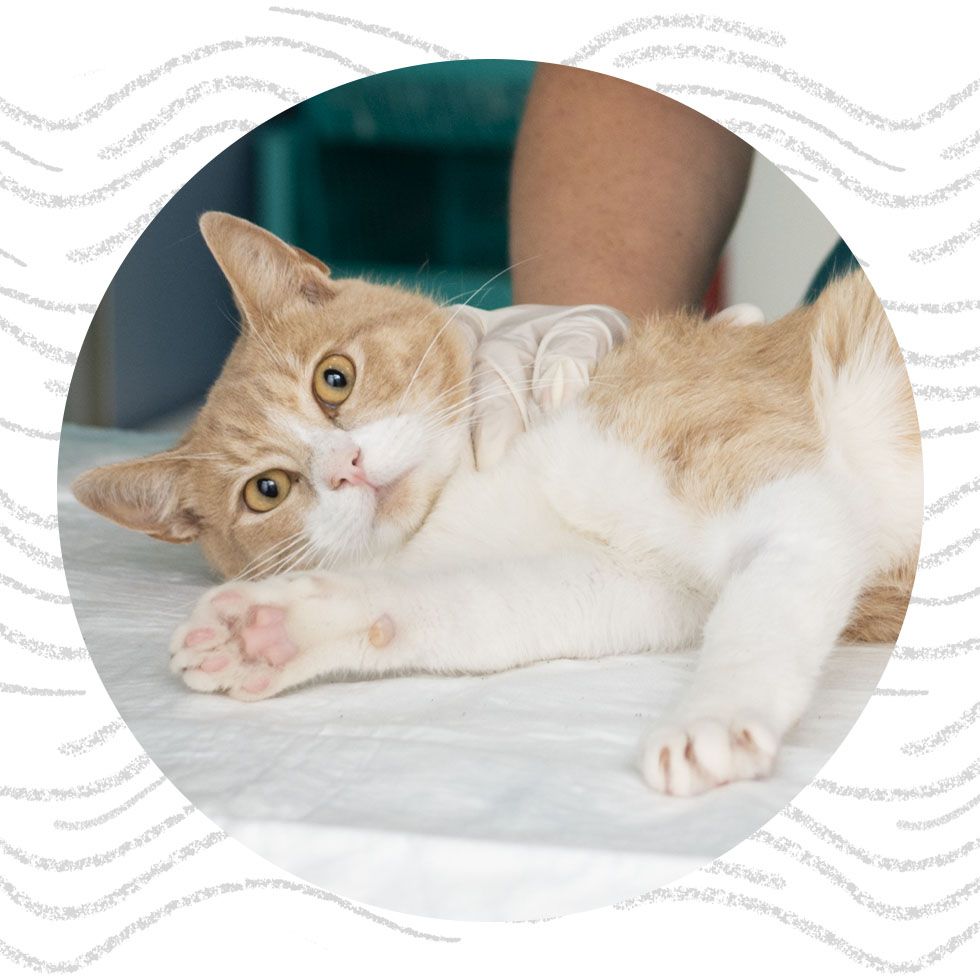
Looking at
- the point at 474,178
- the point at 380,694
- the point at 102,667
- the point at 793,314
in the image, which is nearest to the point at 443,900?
the point at 380,694

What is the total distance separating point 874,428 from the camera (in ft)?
4.72

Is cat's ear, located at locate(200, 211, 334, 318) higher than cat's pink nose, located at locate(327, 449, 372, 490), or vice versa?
cat's ear, located at locate(200, 211, 334, 318)

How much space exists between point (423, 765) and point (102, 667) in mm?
496

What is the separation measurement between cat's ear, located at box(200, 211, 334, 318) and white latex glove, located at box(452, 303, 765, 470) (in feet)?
0.85

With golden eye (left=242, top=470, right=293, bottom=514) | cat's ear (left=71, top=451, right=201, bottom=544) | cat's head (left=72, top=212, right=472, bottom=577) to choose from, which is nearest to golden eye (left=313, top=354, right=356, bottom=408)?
cat's head (left=72, top=212, right=472, bottom=577)

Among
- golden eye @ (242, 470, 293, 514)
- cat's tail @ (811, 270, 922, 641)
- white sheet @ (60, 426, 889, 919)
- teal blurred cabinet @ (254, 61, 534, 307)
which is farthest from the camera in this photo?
teal blurred cabinet @ (254, 61, 534, 307)

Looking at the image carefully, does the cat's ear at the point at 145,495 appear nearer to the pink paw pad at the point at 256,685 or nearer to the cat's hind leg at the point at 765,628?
the pink paw pad at the point at 256,685

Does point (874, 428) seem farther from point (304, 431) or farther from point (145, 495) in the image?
point (145, 495)

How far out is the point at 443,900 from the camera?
2.65 feet

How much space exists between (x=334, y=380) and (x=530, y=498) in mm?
352

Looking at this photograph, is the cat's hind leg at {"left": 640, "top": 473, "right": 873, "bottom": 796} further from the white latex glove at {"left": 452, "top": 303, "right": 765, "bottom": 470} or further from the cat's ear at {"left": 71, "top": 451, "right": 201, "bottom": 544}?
the cat's ear at {"left": 71, "top": 451, "right": 201, "bottom": 544}

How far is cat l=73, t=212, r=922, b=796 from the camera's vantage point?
3.76 feet

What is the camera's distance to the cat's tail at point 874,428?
1360 mm

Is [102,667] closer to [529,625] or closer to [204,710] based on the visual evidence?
[204,710]
